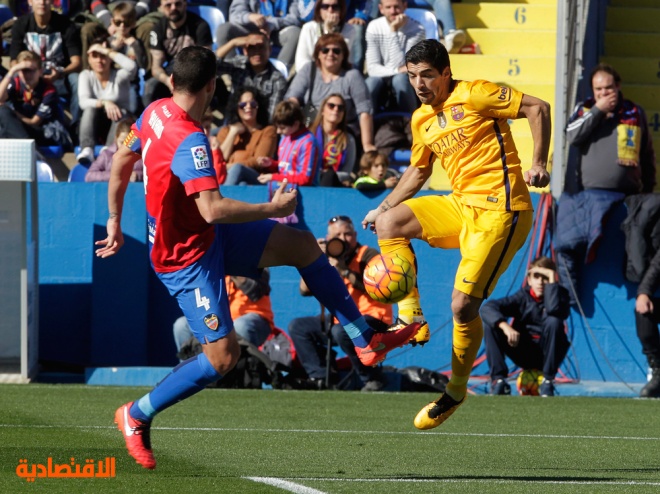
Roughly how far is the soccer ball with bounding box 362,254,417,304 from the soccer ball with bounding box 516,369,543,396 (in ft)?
16.8

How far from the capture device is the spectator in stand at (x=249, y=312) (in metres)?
12.1

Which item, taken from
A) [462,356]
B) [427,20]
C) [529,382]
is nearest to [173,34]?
[427,20]

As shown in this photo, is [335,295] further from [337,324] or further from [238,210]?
[337,324]

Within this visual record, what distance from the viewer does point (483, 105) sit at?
7531 mm

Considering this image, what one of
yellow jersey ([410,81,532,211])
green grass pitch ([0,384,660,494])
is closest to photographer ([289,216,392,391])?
green grass pitch ([0,384,660,494])

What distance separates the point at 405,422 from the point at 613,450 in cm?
180

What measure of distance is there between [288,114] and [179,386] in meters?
6.78

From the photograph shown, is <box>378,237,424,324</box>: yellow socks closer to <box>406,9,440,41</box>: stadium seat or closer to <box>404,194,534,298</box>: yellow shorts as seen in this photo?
<box>404,194,534,298</box>: yellow shorts

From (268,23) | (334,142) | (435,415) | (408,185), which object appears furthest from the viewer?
(268,23)

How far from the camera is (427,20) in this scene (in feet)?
51.0

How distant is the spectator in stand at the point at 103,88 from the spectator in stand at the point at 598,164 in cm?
489

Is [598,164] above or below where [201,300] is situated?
above

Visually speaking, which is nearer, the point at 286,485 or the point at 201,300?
the point at 286,485

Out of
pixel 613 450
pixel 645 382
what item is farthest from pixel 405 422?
pixel 645 382
